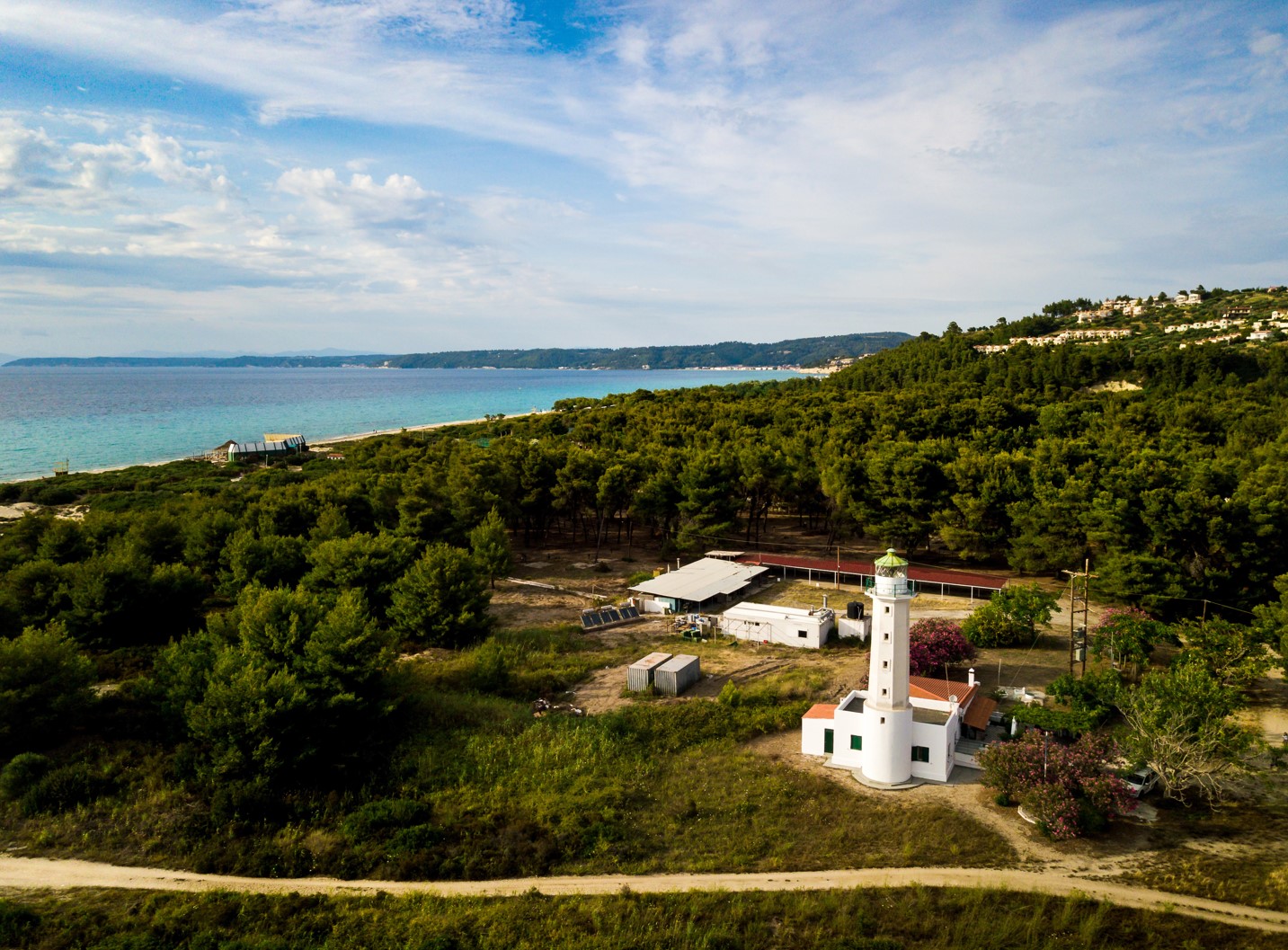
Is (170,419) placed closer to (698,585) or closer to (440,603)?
(440,603)

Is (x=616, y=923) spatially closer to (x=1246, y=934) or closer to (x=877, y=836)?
(x=877, y=836)

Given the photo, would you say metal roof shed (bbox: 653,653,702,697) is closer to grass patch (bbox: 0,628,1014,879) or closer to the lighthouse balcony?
grass patch (bbox: 0,628,1014,879)

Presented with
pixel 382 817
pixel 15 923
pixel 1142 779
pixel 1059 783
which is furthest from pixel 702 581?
pixel 15 923

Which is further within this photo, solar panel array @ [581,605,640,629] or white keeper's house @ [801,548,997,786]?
solar panel array @ [581,605,640,629]

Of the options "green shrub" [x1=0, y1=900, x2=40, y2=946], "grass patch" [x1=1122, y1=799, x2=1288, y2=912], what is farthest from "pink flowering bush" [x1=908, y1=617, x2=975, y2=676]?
"green shrub" [x1=0, y1=900, x2=40, y2=946]

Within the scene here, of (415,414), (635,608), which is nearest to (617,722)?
(635,608)

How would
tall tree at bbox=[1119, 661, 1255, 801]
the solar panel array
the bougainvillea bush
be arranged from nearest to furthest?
1. the bougainvillea bush
2. tall tree at bbox=[1119, 661, 1255, 801]
3. the solar panel array
